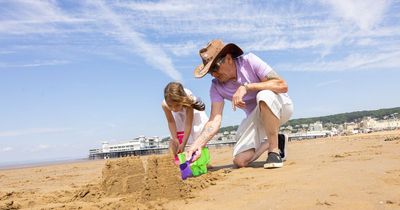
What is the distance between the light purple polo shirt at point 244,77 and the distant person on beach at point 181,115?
1.08ft

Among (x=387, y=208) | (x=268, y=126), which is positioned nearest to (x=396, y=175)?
(x=387, y=208)

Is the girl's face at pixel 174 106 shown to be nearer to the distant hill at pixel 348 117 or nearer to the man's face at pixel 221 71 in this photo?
the man's face at pixel 221 71

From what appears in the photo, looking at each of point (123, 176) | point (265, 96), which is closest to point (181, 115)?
point (265, 96)

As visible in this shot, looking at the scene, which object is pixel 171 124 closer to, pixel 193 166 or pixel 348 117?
pixel 193 166

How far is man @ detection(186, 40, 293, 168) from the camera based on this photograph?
4328mm

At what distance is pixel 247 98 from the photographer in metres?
4.83

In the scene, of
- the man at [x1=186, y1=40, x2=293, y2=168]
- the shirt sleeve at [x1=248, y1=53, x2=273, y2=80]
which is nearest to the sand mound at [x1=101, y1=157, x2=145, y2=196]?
the man at [x1=186, y1=40, x2=293, y2=168]

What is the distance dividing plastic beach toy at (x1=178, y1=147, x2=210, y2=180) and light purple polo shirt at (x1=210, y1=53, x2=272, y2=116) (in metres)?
0.67

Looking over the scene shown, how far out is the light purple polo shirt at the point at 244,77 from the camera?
4.48 meters

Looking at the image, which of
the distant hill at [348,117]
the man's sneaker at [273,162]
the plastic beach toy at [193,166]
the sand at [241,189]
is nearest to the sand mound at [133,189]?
the sand at [241,189]

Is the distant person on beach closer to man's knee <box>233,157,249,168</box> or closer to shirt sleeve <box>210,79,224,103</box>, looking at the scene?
shirt sleeve <box>210,79,224,103</box>

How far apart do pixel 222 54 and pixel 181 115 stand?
4.21 feet

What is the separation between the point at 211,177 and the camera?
13.0 ft

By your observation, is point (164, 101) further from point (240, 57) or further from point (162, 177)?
point (162, 177)
